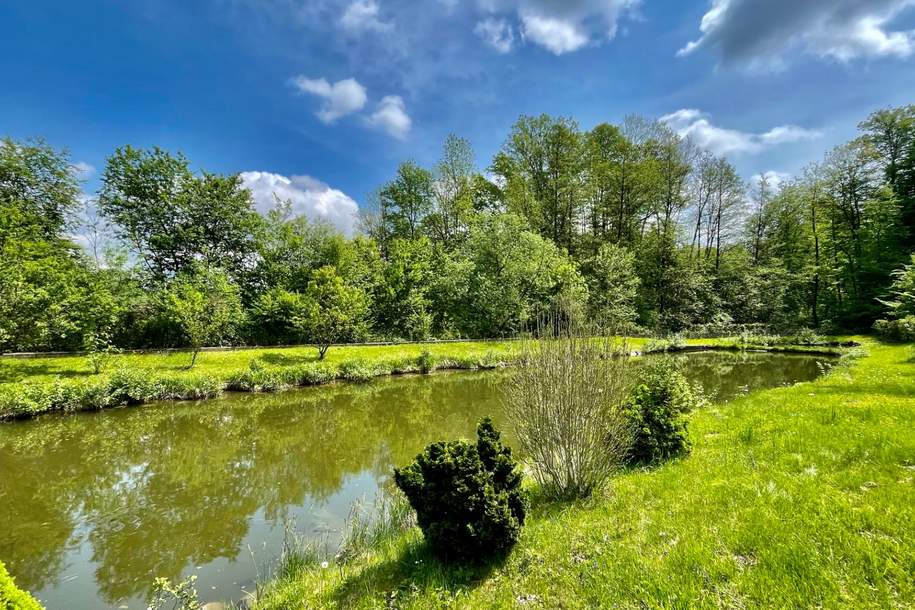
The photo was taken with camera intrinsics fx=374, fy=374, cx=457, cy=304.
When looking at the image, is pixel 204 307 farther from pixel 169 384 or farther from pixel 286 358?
pixel 169 384

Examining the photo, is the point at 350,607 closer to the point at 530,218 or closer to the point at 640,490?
the point at 640,490

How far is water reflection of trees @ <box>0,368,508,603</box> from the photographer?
5715 millimetres

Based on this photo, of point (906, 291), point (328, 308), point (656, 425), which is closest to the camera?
point (656, 425)

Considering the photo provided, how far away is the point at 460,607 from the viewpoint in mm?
3359

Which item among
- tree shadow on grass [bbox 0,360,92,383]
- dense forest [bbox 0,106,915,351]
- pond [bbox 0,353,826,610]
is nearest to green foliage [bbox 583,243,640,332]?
dense forest [bbox 0,106,915,351]

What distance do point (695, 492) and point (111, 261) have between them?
30560 millimetres

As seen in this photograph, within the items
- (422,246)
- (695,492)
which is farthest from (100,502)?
(422,246)

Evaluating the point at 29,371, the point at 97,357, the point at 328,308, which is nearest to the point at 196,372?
the point at 97,357

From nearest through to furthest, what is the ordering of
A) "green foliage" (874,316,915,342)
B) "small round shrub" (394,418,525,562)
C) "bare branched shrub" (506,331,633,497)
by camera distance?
1. "small round shrub" (394,418,525,562)
2. "bare branched shrub" (506,331,633,497)
3. "green foliage" (874,316,915,342)

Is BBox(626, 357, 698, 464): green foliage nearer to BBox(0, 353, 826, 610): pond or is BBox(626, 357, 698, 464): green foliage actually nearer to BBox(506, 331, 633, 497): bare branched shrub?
BBox(506, 331, 633, 497): bare branched shrub

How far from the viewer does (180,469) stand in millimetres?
8664

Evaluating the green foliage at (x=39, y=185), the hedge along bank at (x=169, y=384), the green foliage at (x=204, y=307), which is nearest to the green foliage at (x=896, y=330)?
the hedge along bank at (x=169, y=384)

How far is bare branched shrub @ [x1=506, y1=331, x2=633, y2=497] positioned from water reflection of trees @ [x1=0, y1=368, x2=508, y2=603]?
4.50m

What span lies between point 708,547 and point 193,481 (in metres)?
9.33
